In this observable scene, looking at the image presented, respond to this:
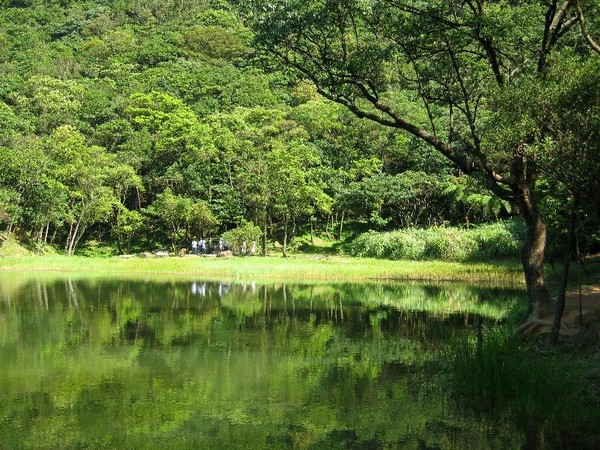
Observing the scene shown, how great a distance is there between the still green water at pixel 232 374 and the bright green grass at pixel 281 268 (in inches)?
290

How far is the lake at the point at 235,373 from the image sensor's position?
843cm

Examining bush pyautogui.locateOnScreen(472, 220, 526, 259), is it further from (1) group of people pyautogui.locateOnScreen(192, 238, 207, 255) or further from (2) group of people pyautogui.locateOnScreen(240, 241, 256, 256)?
(1) group of people pyautogui.locateOnScreen(192, 238, 207, 255)

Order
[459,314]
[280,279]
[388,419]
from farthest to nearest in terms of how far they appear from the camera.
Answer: [280,279] < [459,314] < [388,419]

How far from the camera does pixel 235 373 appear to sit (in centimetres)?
1194

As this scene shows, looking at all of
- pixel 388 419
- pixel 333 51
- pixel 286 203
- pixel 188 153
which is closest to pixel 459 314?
pixel 333 51

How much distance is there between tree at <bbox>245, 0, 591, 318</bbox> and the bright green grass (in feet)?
55.2

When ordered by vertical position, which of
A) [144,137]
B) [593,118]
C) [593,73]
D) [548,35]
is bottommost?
[593,118]

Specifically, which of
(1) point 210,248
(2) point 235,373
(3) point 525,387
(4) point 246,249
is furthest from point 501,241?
(3) point 525,387

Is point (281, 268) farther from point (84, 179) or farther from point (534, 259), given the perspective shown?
point (534, 259)

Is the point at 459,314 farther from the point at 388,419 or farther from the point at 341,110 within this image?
the point at 341,110

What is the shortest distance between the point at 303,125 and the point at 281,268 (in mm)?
24517

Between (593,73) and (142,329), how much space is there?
515 inches

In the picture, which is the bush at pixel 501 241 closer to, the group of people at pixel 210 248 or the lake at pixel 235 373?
the lake at pixel 235 373

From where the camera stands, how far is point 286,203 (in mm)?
45156
